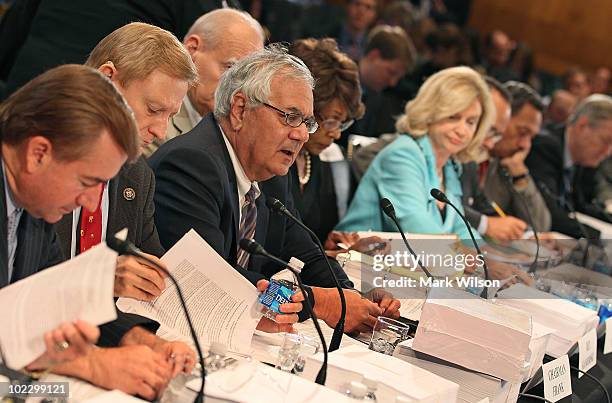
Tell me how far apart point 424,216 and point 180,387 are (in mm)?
1900

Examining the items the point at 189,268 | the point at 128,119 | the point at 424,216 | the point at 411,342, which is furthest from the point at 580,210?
the point at 128,119

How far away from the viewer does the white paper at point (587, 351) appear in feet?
8.87

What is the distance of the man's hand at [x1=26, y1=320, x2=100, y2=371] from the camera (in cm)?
147

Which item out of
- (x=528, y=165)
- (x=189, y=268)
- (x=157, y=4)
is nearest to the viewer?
(x=189, y=268)

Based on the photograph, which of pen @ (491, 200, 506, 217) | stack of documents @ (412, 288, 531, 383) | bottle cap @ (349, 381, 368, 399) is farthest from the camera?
pen @ (491, 200, 506, 217)

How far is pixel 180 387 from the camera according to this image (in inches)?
67.1

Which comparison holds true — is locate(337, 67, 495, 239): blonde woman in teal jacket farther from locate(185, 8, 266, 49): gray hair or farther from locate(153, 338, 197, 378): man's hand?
locate(153, 338, 197, 378): man's hand

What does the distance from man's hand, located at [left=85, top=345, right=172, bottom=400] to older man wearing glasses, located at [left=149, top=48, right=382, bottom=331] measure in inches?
27.2

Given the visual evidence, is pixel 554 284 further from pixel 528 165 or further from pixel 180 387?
pixel 528 165

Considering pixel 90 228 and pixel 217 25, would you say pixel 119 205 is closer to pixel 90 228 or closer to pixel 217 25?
pixel 90 228

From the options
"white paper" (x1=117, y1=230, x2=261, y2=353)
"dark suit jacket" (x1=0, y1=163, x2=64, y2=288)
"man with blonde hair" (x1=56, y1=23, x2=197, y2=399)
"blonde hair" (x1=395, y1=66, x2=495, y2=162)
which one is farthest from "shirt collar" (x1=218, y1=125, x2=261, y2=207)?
"blonde hair" (x1=395, y1=66, x2=495, y2=162)

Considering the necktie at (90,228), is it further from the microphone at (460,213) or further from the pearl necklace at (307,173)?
the pearl necklace at (307,173)

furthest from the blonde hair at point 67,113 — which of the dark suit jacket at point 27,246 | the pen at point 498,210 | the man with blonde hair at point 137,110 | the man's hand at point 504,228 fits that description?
the pen at point 498,210

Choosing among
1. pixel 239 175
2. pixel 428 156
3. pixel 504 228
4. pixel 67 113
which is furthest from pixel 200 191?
pixel 504 228
